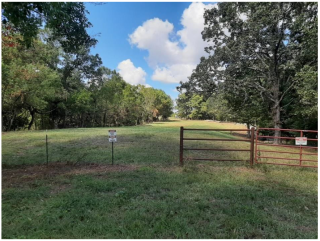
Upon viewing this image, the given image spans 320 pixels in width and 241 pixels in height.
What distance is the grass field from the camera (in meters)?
2.76

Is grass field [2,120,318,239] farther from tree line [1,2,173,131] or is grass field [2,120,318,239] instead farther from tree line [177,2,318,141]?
tree line [177,2,318,141]

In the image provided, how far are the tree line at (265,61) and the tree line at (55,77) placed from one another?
8751 millimetres

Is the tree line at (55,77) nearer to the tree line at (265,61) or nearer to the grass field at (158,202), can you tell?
the grass field at (158,202)

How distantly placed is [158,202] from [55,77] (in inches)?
839

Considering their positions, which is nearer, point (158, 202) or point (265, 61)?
point (158, 202)

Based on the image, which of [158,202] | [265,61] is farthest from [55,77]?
[158,202]

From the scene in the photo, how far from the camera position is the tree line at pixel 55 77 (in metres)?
4.59

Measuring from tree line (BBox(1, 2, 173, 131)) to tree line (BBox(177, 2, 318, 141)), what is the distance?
8.75 meters

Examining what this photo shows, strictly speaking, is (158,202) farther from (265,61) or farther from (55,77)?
(55,77)

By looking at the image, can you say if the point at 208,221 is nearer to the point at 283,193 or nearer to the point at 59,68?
the point at 283,193

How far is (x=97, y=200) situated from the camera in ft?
12.0

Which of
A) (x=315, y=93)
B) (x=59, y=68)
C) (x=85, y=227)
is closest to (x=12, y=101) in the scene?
(x=59, y=68)

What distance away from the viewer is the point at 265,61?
14578mm

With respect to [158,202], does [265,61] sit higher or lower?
higher
